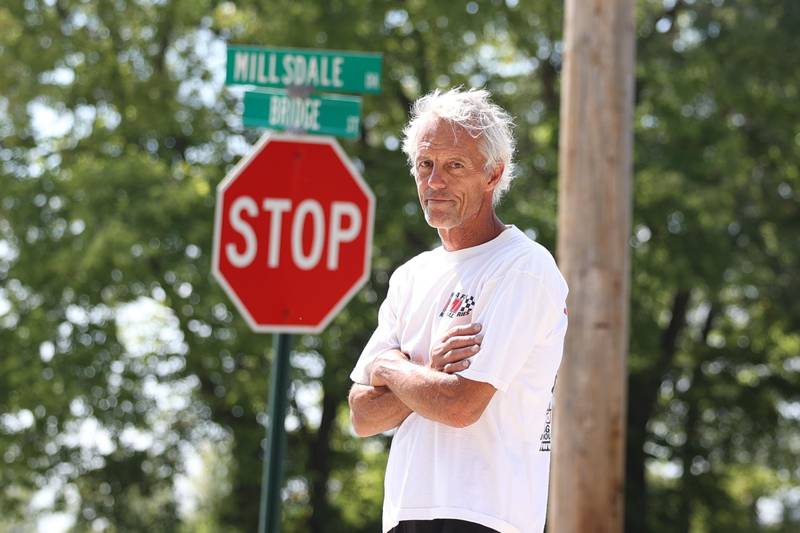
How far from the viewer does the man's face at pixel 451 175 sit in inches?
117

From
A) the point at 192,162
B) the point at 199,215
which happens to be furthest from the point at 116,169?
the point at 192,162

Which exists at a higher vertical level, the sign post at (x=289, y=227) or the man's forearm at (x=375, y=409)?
the sign post at (x=289, y=227)

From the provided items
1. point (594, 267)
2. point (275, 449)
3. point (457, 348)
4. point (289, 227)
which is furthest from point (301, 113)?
point (457, 348)

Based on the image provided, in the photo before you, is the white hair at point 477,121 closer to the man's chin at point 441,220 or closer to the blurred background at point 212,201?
the man's chin at point 441,220

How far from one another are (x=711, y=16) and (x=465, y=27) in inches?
121

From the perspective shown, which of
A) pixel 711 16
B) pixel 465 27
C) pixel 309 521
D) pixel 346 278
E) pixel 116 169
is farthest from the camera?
pixel 309 521

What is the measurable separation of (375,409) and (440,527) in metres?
0.34

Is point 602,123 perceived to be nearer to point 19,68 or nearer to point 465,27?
point 465,27

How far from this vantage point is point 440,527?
2803 millimetres

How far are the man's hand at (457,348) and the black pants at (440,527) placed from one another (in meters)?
0.31

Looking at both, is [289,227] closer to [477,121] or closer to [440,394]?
[477,121]

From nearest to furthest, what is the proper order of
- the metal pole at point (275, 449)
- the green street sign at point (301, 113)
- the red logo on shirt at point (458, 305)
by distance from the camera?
1. the red logo on shirt at point (458, 305)
2. the metal pole at point (275, 449)
3. the green street sign at point (301, 113)

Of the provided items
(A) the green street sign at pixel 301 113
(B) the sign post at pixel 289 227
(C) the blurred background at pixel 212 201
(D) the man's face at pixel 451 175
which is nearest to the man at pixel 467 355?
(D) the man's face at pixel 451 175

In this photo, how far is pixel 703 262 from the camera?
14797 mm
